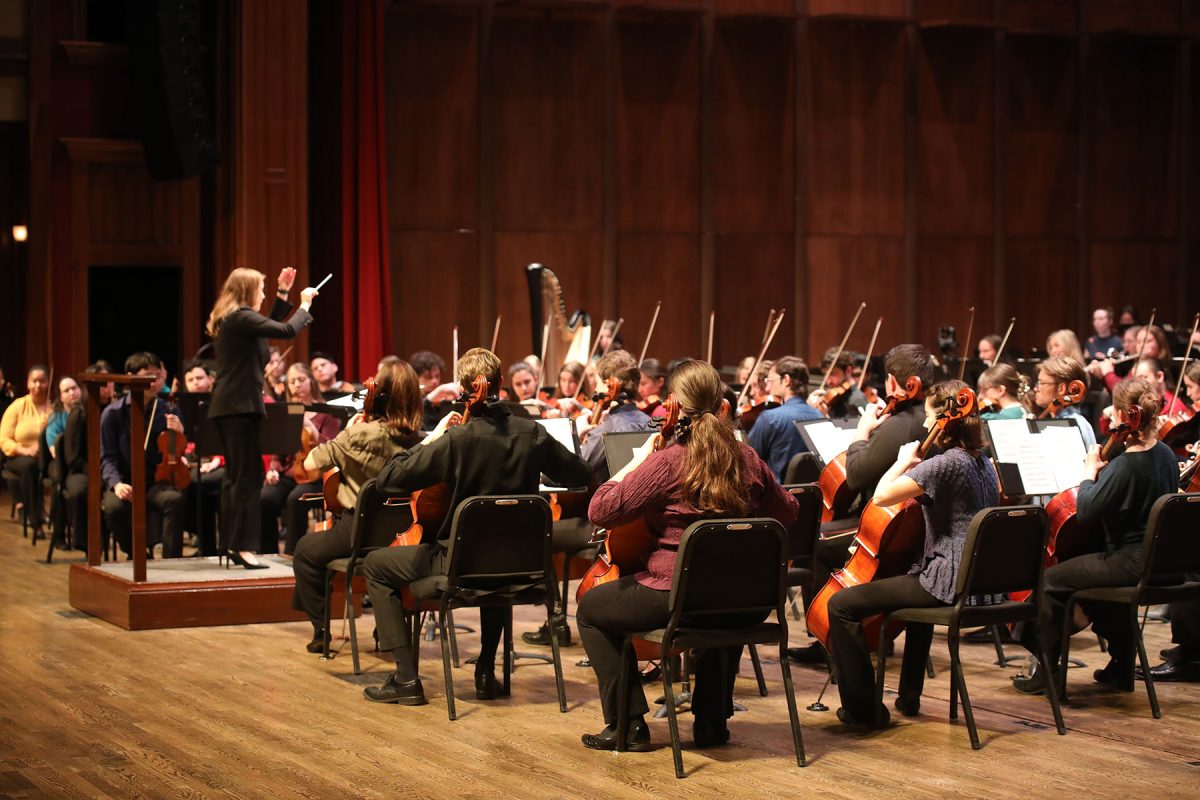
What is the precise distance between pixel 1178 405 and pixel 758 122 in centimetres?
607

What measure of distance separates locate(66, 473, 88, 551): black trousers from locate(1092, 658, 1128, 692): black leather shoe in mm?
5554

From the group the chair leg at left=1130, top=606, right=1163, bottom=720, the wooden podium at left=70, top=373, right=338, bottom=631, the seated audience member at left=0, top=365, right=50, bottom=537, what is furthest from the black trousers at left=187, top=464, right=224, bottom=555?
the chair leg at left=1130, top=606, right=1163, bottom=720

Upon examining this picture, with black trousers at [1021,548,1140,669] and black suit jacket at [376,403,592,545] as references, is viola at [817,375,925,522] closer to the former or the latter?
black trousers at [1021,548,1140,669]

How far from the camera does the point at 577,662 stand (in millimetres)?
5922

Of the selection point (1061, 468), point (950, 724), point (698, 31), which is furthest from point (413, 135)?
point (950, 724)

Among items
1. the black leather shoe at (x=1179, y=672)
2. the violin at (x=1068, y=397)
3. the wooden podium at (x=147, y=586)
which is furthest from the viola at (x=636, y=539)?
the violin at (x=1068, y=397)

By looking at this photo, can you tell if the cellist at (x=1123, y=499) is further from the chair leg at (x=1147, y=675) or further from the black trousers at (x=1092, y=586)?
the chair leg at (x=1147, y=675)

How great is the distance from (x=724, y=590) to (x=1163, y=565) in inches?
66.3

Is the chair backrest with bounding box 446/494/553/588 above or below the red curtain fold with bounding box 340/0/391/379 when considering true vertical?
below

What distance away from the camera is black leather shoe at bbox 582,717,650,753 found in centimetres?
452

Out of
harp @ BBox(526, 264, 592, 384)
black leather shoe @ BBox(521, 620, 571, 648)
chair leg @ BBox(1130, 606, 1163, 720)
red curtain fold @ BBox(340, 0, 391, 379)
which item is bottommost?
black leather shoe @ BBox(521, 620, 571, 648)

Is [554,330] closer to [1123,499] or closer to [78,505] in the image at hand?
[78,505]

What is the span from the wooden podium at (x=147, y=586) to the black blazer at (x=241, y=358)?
1.10 ft

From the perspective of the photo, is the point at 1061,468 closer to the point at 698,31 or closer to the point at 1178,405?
the point at 1178,405
